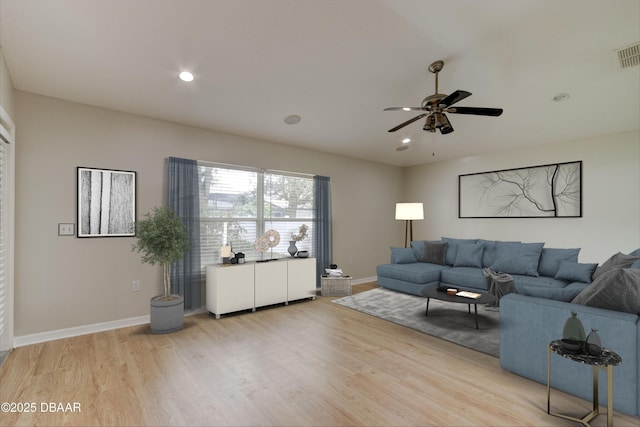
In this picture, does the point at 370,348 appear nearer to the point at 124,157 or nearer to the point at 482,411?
the point at 482,411

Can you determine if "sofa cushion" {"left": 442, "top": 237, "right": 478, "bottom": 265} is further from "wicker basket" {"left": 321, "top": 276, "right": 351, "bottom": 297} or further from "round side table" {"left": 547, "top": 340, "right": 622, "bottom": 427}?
"round side table" {"left": 547, "top": 340, "right": 622, "bottom": 427}

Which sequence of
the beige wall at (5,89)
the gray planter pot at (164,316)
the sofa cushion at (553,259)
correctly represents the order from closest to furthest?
the beige wall at (5,89) < the gray planter pot at (164,316) < the sofa cushion at (553,259)

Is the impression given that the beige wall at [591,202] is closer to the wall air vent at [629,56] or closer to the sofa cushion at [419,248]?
the sofa cushion at [419,248]

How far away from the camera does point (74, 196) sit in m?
3.53

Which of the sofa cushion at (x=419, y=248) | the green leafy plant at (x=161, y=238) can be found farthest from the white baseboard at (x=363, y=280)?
the green leafy plant at (x=161, y=238)

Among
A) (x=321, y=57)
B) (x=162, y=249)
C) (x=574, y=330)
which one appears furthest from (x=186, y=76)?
(x=574, y=330)

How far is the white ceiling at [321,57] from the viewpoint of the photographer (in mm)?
2576

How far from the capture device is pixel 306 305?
4.79 meters

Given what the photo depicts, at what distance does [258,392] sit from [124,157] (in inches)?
128

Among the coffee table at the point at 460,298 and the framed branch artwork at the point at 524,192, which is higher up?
the framed branch artwork at the point at 524,192

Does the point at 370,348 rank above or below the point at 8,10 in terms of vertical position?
below

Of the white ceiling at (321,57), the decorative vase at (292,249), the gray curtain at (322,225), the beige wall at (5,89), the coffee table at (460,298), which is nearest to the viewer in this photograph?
the white ceiling at (321,57)

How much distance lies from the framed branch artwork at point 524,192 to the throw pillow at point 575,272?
1289mm

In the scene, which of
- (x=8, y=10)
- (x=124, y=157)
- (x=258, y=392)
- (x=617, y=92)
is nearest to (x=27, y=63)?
(x=8, y=10)
